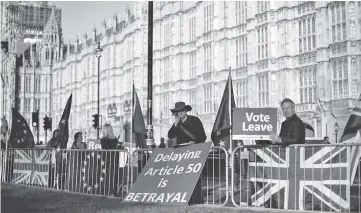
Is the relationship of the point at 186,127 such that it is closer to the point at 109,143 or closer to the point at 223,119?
the point at 109,143

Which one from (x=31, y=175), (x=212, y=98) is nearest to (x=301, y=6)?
(x=212, y=98)

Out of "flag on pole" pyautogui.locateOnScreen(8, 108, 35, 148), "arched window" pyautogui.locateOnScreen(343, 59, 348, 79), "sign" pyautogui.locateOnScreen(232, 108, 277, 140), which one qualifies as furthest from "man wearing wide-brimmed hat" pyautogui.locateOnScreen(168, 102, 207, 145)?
"arched window" pyautogui.locateOnScreen(343, 59, 348, 79)

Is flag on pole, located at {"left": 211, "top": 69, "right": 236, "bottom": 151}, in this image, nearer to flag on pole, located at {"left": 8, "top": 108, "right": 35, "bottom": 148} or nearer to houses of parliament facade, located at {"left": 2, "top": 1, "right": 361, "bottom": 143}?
flag on pole, located at {"left": 8, "top": 108, "right": 35, "bottom": 148}

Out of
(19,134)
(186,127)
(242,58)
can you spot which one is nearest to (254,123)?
(186,127)

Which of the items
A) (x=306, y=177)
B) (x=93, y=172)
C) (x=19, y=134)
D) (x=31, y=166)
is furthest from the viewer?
(x=19, y=134)

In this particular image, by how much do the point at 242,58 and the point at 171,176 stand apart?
25132mm

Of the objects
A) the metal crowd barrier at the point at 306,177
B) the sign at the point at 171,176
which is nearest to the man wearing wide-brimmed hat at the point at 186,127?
the sign at the point at 171,176

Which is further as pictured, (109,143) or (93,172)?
(109,143)

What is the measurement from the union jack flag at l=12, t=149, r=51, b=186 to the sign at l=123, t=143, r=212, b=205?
15.7 feet

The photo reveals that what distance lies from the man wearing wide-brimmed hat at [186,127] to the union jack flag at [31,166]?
5077 mm

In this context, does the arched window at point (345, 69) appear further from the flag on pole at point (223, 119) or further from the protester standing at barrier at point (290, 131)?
the protester standing at barrier at point (290, 131)

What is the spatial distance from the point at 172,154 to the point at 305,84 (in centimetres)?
2102

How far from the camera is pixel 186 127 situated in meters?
9.79

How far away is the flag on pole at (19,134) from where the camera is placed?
17.0 metres
